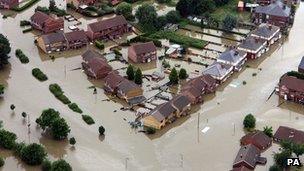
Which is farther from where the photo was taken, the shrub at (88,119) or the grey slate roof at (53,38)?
the grey slate roof at (53,38)

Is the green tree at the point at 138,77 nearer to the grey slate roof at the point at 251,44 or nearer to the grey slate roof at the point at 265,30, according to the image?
the grey slate roof at the point at 251,44

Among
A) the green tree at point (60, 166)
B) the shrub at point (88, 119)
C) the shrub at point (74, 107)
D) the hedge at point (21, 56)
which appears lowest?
the hedge at point (21, 56)

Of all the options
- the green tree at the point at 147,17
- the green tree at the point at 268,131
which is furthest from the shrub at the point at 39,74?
the green tree at the point at 268,131

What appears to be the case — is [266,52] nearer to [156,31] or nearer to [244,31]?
[244,31]

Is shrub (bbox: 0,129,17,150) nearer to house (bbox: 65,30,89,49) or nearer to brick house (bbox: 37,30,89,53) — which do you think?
brick house (bbox: 37,30,89,53)

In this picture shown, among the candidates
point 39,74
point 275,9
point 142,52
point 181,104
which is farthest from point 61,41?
point 275,9

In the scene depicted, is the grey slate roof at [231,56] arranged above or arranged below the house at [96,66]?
above
